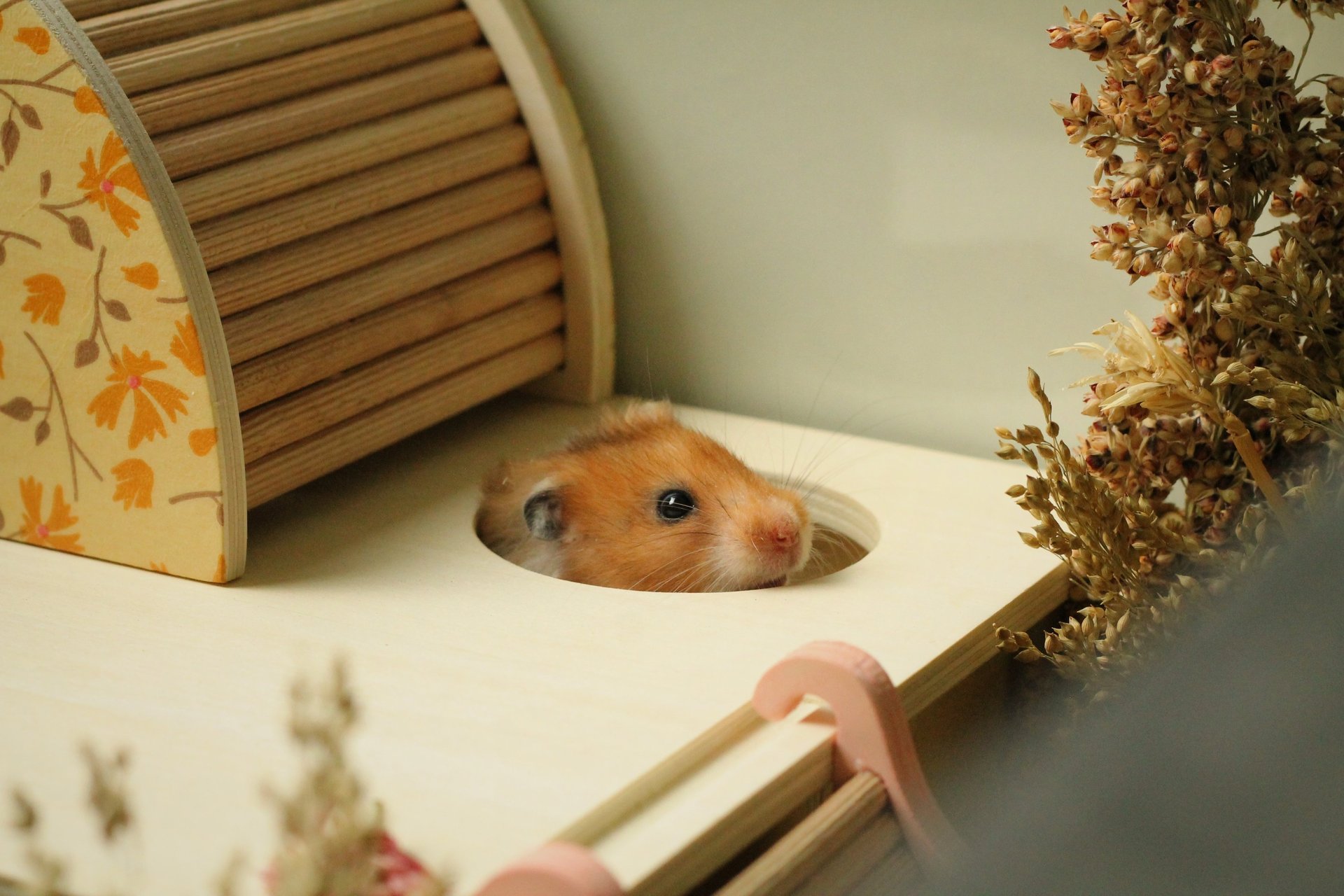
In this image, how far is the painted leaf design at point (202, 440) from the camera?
1304 millimetres

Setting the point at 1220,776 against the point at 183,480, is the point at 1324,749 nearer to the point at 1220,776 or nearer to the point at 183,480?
the point at 1220,776

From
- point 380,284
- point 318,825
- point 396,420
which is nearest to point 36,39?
point 380,284

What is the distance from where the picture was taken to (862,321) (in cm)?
176

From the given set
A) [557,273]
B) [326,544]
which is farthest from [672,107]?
[326,544]

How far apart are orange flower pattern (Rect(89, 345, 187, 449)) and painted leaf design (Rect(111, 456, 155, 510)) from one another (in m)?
0.02

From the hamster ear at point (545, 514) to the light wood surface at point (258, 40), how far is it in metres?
0.56

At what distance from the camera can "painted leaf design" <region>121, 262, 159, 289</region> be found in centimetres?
127

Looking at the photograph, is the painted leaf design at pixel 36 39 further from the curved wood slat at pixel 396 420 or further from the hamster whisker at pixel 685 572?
the hamster whisker at pixel 685 572

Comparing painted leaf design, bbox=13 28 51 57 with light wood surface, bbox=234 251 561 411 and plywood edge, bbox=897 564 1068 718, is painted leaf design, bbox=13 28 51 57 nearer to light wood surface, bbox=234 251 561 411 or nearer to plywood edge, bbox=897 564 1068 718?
light wood surface, bbox=234 251 561 411

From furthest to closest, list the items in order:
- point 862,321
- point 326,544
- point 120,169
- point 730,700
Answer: point 862,321, point 326,544, point 120,169, point 730,700

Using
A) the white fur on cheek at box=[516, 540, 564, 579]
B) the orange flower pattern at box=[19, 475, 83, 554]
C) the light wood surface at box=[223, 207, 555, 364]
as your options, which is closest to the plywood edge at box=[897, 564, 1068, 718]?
the white fur on cheek at box=[516, 540, 564, 579]

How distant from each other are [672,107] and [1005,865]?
1.41 metres

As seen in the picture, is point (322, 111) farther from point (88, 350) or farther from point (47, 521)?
point (47, 521)

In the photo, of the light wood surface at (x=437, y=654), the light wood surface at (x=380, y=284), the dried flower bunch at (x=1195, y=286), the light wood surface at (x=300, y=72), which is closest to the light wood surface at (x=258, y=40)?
the light wood surface at (x=300, y=72)
